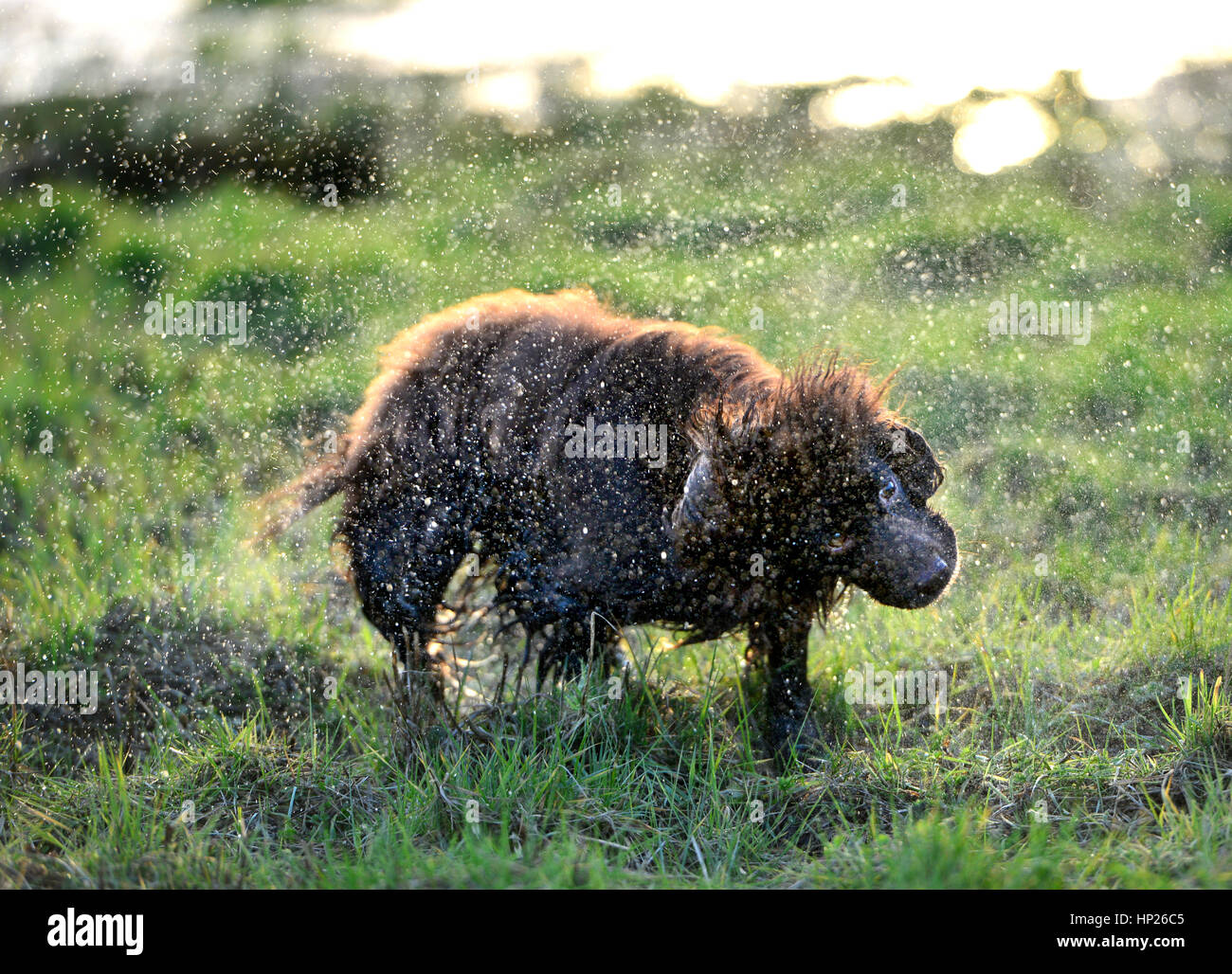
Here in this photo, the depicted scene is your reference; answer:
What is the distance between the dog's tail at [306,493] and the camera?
14.0 ft

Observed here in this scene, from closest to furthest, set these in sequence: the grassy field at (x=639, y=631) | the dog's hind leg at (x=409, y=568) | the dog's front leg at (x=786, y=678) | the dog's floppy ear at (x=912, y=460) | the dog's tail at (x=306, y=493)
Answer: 1. the grassy field at (x=639, y=631)
2. the dog's floppy ear at (x=912, y=460)
3. the dog's front leg at (x=786, y=678)
4. the dog's hind leg at (x=409, y=568)
5. the dog's tail at (x=306, y=493)

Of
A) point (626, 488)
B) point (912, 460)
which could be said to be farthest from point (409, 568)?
point (912, 460)

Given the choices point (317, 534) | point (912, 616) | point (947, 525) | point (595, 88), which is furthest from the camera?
point (595, 88)

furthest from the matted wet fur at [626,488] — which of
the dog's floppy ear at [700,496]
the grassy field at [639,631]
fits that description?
the grassy field at [639,631]

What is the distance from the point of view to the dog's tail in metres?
4.28

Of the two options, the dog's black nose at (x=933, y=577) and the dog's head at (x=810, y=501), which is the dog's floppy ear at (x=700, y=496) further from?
the dog's black nose at (x=933, y=577)

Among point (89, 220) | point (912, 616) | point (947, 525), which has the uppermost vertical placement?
point (89, 220)

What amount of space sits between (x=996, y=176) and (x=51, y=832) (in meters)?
8.12

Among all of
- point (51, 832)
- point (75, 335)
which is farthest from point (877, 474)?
point (75, 335)

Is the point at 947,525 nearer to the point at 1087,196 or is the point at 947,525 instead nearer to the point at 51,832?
the point at 51,832

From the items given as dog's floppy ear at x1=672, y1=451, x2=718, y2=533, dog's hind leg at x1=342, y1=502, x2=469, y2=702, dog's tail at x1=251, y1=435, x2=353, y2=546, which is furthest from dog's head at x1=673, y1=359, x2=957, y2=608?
dog's tail at x1=251, y1=435, x2=353, y2=546

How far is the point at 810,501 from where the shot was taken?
11.3ft

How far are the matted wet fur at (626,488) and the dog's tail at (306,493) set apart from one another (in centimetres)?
3
